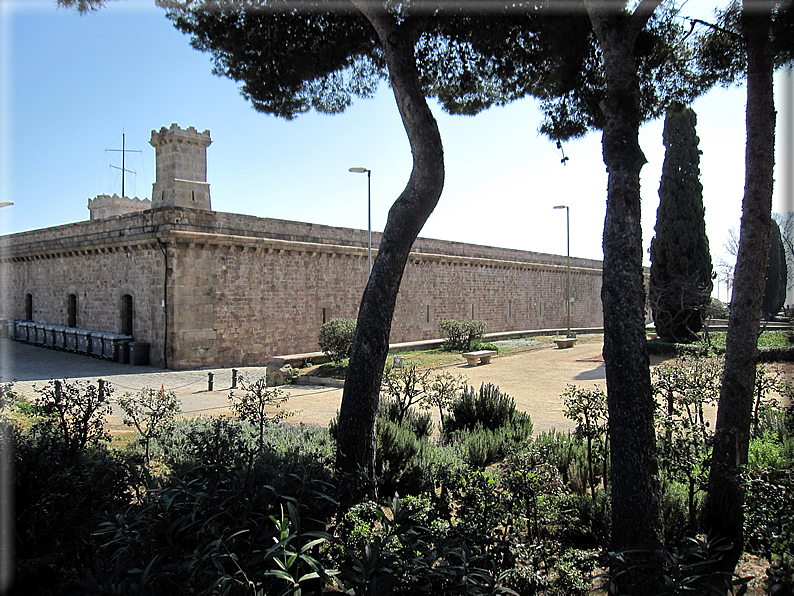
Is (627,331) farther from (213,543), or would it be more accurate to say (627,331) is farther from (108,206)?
(108,206)

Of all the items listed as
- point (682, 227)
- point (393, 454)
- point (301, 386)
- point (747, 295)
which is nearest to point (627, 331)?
point (747, 295)

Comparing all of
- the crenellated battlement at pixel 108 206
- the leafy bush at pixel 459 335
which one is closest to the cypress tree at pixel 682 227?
the leafy bush at pixel 459 335

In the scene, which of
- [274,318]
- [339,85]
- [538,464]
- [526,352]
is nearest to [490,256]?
[526,352]

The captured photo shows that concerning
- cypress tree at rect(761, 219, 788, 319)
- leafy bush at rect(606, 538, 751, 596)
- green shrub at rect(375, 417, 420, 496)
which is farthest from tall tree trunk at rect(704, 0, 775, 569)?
cypress tree at rect(761, 219, 788, 319)

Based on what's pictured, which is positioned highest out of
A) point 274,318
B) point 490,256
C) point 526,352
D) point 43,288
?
point 490,256

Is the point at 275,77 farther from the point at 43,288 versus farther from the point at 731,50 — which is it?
the point at 43,288

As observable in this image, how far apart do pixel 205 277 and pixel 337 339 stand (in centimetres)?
500

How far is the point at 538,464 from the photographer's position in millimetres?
3857

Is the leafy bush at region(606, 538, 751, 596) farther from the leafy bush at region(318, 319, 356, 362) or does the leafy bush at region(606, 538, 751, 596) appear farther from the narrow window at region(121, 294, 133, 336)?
the narrow window at region(121, 294, 133, 336)

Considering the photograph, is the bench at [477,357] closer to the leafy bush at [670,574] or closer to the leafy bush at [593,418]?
the leafy bush at [593,418]

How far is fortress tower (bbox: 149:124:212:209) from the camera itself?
16.7 m

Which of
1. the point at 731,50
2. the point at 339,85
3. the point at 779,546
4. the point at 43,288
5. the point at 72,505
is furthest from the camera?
the point at 43,288

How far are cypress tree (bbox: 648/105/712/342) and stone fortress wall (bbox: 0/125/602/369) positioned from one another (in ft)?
31.9

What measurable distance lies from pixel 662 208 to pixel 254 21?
710 inches
